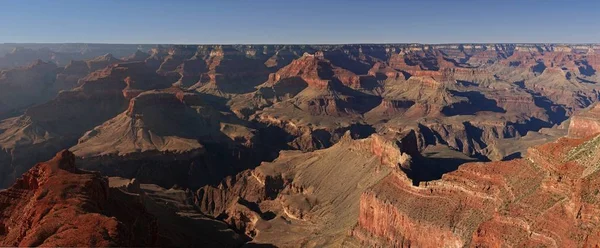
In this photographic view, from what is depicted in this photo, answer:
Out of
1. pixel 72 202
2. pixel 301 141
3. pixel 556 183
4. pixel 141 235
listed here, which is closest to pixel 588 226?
→ pixel 556 183

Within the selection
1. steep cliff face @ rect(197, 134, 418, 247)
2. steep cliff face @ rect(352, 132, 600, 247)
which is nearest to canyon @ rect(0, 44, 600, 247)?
steep cliff face @ rect(352, 132, 600, 247)

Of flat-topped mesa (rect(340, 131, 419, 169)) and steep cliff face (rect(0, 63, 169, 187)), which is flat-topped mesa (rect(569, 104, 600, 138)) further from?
steep cliff face (rect(0, 63, 169, 187))

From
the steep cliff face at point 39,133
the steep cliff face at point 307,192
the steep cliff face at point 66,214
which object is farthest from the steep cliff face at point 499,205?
the steep cliff face at point 39,133

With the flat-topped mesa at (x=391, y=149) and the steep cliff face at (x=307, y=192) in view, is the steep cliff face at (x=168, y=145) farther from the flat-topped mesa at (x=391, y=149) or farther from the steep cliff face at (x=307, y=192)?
the flat-topped mesa at (x=391, y=149)

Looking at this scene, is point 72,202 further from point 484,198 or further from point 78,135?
point 78,135

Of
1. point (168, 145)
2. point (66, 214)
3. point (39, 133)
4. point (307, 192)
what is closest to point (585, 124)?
point (307, 192)

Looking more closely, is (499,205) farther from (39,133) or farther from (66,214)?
(39,133)

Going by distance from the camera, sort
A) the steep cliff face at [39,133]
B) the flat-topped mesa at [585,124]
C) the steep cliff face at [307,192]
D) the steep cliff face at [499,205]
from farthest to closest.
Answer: the steep cliff face at [39,133], the flat-topped mesa at [585,124], the steep cliff face at [307,192], the steep cliff face at [499,205]
